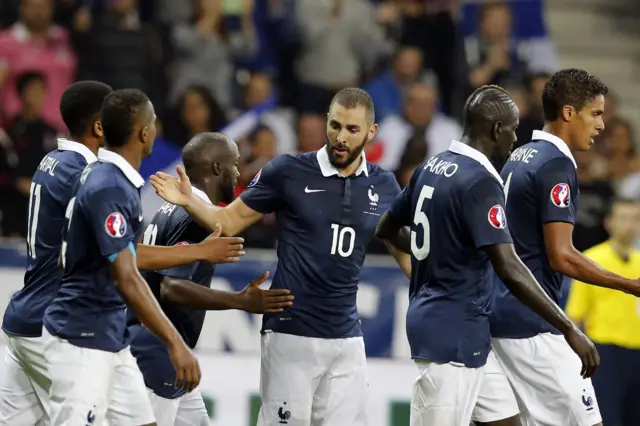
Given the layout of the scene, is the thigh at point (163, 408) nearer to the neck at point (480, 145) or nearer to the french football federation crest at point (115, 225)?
the french football federation crest at point (115, 225)

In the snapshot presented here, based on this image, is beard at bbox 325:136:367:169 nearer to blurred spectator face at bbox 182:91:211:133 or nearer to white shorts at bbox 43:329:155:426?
white shorts at bbox 43:329:155:426

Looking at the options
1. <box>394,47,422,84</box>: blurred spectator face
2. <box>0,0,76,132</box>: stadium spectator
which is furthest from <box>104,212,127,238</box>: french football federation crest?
<box>394,47,422,84</box>: blurred spectator face

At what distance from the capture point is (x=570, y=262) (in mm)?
5566

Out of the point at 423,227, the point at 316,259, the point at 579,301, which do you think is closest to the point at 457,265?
the point at 423,227

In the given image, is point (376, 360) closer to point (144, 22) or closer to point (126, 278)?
point (126, 278)

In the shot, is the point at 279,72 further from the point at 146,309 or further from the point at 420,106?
the point at 146,309

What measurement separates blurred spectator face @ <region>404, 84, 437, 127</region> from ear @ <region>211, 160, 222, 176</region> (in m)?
5.25

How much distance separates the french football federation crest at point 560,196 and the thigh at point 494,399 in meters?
0.86

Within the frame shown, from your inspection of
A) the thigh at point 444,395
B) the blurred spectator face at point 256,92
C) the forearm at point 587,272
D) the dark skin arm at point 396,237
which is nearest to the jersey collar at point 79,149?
the dark skin arm at point 396,237

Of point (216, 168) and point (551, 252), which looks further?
point (216, 168)

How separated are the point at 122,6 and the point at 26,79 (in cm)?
125

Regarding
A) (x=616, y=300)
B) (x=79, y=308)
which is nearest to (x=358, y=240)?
(x=79, y=308)

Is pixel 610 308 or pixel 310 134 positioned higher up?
pixel 310 134

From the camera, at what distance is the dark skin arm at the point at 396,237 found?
6.08 meters
